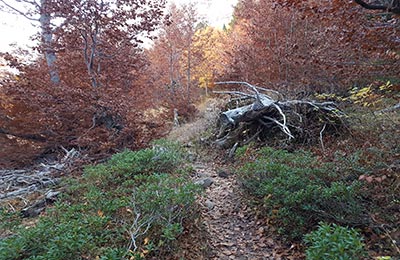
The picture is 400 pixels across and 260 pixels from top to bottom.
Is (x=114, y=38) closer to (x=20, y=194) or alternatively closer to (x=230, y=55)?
(x=20, y=194)

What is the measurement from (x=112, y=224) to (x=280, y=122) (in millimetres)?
4579

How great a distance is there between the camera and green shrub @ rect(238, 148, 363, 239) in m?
2.67

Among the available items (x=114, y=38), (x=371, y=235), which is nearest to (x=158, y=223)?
(x=371, y=235)

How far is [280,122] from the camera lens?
19.4 feet

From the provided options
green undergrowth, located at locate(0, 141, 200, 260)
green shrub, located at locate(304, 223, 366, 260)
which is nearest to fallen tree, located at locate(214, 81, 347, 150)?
green undergrowth, located at locate(0, 141, 200, 260)

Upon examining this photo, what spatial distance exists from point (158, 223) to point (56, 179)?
3.53m

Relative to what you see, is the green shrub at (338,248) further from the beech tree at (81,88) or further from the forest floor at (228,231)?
the beech tree at (81,88)

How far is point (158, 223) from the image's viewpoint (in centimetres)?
Answer: 267

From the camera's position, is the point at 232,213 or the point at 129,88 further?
the point at 129,88

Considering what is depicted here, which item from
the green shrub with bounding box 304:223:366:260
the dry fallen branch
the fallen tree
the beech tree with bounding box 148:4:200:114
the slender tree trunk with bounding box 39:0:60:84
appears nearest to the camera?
the green shrub with bounding box 304:223:366:260

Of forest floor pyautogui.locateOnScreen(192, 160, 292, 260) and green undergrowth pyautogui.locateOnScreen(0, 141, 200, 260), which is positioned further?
forest floor pyautogui.locateOnScreen(192, 160, 292, 260)

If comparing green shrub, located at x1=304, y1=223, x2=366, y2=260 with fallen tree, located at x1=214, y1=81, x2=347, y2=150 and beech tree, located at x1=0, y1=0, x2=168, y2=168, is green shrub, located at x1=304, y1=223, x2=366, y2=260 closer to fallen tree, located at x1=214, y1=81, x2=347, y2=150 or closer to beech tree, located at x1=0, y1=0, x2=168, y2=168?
fallen tree, located at x1=214, y1=81, x2=347, y2=150

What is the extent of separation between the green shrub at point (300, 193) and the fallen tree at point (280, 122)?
1.59 meters

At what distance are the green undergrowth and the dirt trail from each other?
1.71 ft
